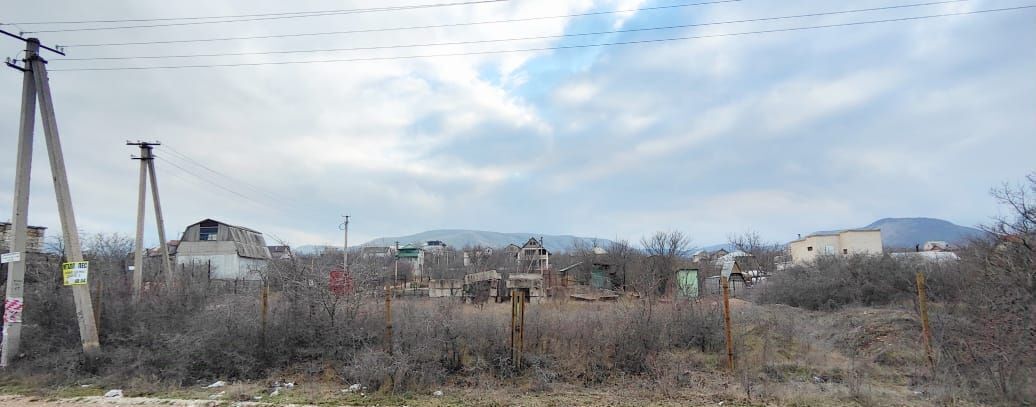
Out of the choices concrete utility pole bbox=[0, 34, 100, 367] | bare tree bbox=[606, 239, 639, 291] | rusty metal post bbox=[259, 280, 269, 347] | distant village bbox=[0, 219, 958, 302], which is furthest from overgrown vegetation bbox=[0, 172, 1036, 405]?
bare tree bbox=[606, 239, 639, 291]

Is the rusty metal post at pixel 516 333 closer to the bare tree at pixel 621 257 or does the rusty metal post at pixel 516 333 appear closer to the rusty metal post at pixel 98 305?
the rusty metal post at pixel 98 305

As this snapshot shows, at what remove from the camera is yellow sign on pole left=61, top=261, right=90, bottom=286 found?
469 inches

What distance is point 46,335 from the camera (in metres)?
12.3

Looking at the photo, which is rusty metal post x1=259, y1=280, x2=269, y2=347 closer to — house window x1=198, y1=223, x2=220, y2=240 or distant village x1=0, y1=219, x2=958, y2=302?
distant village x1=0, y1=219, x2=958, y2=302

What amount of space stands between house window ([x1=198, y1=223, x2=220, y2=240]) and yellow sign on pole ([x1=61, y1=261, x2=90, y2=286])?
142ft

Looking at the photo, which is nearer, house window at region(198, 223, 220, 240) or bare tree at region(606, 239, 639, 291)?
bare tree at region(606, 239, 639, 291)

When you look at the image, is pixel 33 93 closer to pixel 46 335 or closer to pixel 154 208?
pixel 46 335

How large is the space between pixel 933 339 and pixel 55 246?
2738 centimetres

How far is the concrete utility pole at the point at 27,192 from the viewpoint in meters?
11.9

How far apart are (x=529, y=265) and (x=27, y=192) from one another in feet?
131

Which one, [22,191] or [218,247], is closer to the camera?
[22,191]

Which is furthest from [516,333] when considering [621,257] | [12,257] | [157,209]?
[621,257]

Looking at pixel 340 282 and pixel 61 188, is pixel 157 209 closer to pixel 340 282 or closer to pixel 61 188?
pixel 61 188

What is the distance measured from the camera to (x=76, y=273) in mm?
11938
